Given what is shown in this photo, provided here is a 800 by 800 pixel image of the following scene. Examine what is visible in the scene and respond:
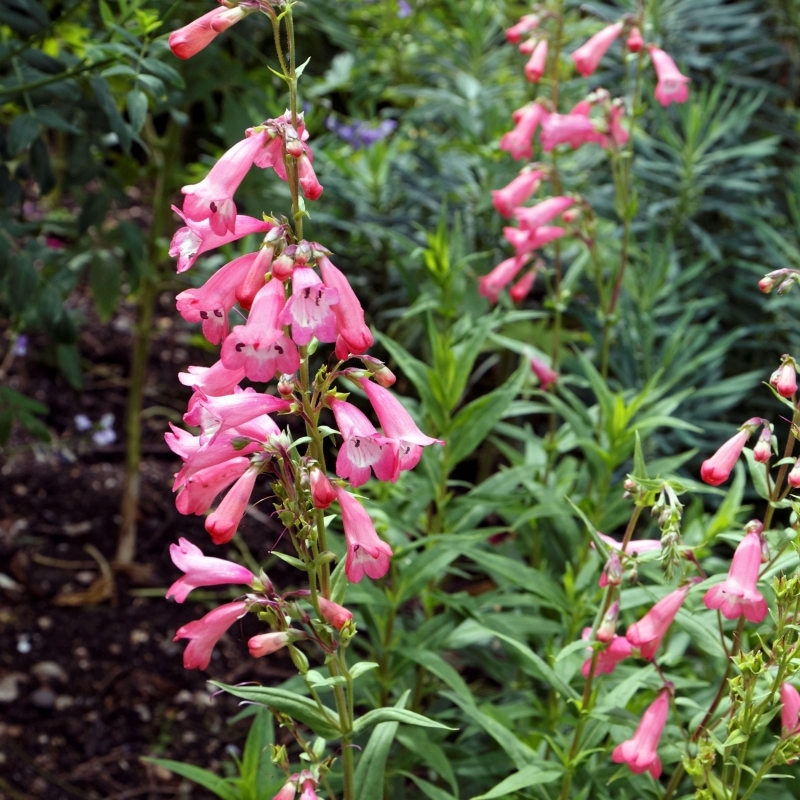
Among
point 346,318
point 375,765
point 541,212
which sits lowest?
point 375,765

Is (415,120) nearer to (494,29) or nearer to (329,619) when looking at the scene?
(494,29)

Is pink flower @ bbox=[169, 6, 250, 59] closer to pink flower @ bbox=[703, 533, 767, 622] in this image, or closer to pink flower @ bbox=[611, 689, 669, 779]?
pink flower @ bbox=[703, 533, 767, 622]

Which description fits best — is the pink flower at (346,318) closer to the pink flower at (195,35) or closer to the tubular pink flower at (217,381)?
the tubular pink flower at (217,381)

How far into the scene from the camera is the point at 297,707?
5.22 feet

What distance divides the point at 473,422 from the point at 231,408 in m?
1.06

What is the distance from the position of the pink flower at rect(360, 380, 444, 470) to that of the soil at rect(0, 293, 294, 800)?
182 cm

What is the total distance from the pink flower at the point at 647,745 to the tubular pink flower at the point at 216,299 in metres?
1.05

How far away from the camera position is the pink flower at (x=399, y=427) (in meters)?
1.50

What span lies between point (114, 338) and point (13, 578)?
1.55m

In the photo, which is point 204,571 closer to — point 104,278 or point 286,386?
point 286,386

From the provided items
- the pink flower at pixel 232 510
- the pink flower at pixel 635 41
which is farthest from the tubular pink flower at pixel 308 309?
the pink flower at pixel 635 41

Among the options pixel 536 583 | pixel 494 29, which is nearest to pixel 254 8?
pixel 536 583

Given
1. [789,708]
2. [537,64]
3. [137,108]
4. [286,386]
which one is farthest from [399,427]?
[537,64]

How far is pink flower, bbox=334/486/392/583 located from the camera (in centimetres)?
148
